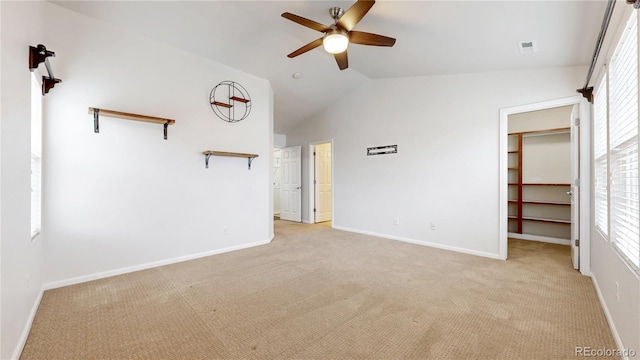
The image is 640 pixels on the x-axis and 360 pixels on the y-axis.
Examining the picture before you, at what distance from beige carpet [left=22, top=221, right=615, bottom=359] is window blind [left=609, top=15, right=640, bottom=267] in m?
0.77

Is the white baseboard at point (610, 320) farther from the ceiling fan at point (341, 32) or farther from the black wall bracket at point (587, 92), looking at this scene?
the ceiling fan at point (341, 32)

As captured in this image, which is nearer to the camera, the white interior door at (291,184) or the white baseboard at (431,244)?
the white baseboard at (431,244)

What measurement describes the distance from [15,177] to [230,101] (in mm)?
2793

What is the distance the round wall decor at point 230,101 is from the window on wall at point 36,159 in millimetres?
1823

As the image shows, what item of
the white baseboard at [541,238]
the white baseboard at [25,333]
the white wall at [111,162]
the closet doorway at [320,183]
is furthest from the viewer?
the closet doorway at [320,183]

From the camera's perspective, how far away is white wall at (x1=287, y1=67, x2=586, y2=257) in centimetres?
381

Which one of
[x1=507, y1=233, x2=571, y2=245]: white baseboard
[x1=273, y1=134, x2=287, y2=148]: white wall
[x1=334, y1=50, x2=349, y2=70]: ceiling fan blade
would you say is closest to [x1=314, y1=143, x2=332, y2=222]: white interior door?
[x1=273, y1=134, x2=287, y2=148]: white wall

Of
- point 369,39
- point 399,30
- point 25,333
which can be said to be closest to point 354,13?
point 369,39

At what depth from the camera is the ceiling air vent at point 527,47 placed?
2887 mm

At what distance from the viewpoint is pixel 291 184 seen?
7078mm

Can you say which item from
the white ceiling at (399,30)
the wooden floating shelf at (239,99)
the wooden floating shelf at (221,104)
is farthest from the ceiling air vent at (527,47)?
the wooden floating shelf at (221,104)

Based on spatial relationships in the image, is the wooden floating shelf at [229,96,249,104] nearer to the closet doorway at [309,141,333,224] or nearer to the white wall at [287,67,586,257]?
the white wall at [287,67,586,257]

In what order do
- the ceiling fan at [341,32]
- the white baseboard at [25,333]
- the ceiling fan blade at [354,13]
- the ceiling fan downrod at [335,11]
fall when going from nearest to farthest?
the white baseboard at [25,333] → the ceiling fan blade at [354,13] → the ceiling fan at [341,32] → the ceiling fan downrod at [335,11]

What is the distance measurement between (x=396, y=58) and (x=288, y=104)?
2494 millimetres
